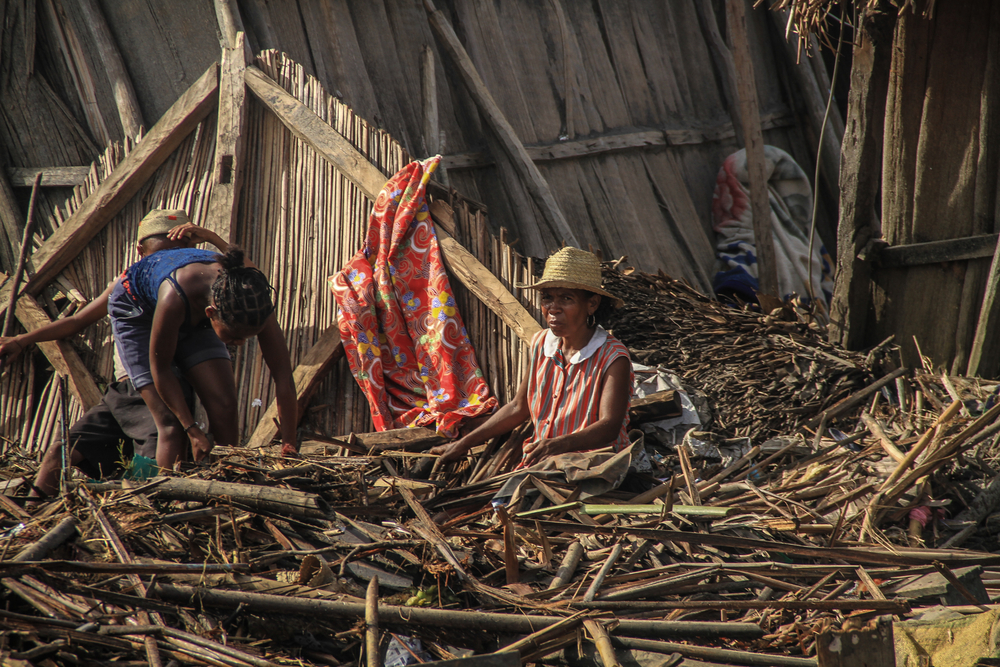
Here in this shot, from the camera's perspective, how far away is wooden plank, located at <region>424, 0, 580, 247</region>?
19.4 ft

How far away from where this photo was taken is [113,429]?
3846mm

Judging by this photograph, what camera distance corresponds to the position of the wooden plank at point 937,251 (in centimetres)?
391

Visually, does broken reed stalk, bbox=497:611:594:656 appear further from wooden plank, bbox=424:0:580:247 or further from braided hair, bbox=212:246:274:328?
wooden plank, bbox=424:0:580:247

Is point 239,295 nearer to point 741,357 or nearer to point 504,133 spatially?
point 741,357

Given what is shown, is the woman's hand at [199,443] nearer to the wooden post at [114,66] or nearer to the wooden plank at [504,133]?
the wooden post at [114,66]

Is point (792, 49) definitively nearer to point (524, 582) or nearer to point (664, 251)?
point (664, 251)

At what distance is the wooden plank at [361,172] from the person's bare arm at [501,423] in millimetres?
353

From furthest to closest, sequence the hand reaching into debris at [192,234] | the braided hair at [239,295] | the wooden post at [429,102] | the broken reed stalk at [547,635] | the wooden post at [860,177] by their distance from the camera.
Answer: the wooden post at [429,102]
the hand reaching into debris at [192,234]
the wooden post at [860,177]
the braided hair at [239,295]
the broken reed stalk at [547,635]

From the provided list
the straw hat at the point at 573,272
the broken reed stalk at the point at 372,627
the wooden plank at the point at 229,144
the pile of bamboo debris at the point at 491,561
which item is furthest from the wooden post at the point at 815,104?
the broken reed stalk at the point at 372,627

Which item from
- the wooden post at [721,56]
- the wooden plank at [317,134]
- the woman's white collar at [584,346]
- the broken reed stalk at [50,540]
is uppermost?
the wooden post at [721,56]

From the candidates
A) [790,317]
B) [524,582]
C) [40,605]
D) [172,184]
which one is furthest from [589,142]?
[40,605]

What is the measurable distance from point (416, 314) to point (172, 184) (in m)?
1.96

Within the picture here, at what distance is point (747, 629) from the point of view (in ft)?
6.94

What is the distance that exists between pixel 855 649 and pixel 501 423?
2204 millimetres
